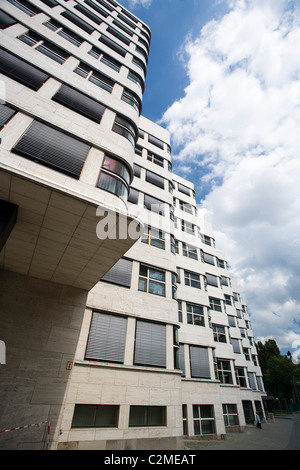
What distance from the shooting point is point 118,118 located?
9.73 metres

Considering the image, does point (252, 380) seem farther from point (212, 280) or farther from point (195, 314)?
point (195, 314)

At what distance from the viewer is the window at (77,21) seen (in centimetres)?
1290

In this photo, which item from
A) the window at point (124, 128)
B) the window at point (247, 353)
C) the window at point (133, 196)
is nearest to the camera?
the window at point (124, 128)

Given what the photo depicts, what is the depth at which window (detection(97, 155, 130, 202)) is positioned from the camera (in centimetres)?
714

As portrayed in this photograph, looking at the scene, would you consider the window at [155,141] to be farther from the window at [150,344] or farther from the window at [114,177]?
the window at [150,344]

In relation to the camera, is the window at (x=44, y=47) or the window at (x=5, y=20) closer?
the window at (x=5, y=20)

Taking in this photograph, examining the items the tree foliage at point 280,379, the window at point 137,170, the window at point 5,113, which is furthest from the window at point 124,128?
the tree foliage at point 280,379

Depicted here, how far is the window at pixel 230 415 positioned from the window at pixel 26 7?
3016cm

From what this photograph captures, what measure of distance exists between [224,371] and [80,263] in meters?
19.1

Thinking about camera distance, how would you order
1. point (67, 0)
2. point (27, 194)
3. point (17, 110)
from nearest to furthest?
point (27, 194) < point (17, 110) < point (67, 0)

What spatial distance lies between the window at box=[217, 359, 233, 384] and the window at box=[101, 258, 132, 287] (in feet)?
46.5

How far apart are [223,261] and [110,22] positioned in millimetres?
28918
